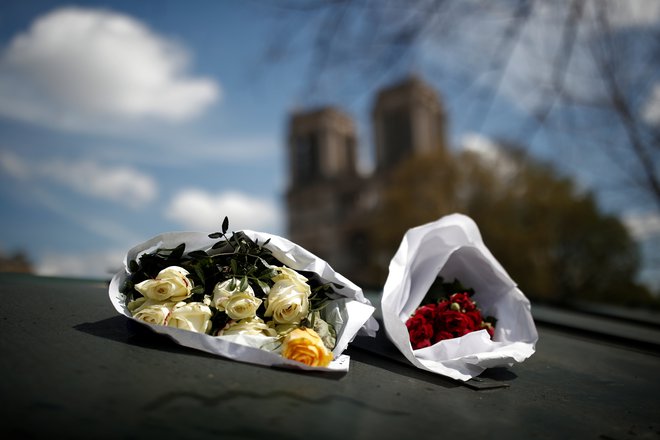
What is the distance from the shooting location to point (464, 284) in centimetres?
212

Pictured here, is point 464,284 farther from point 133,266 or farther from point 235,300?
point 133,266

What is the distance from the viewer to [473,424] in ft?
4.16

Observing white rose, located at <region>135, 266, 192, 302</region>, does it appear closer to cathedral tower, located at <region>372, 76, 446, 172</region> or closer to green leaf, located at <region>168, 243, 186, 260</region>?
green leaf, located at <region>168, 243, 186, 260</region>

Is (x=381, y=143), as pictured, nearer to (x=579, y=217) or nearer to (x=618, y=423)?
(x=579, y=217)

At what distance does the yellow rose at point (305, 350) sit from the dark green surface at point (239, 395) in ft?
0.13

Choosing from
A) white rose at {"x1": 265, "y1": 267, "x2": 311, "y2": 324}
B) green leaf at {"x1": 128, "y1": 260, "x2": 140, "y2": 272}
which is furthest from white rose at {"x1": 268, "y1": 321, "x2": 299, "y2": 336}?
green leaf at {"x1": 128, "y1": 260, "x2": 140, "y2": 272}

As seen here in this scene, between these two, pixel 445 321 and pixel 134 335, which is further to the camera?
pixel 445 321

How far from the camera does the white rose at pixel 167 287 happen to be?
1.47 m

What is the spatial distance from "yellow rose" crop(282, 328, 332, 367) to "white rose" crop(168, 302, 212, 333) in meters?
0.21

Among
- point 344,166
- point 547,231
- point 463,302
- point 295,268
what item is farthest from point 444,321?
point 344,166

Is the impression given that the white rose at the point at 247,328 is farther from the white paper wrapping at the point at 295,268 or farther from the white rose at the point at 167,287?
the white rose at the point at 167,287

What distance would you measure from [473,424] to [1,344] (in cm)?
107

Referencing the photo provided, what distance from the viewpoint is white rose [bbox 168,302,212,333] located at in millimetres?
1427

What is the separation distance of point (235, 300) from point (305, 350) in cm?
23
